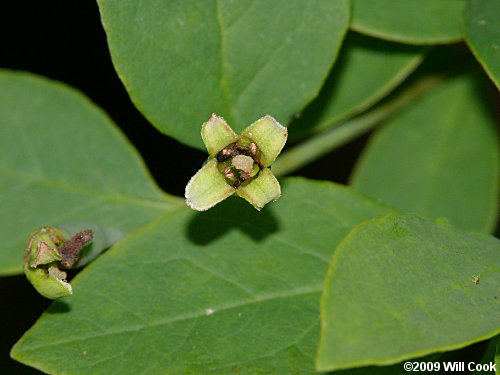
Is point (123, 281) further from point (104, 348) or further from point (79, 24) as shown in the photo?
point (79, 24)

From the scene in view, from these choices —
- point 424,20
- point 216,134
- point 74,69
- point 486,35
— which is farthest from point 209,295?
point 74,69

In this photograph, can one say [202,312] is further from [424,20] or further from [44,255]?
[424,20]

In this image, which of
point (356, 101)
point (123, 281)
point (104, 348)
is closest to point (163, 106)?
point (123, 281)

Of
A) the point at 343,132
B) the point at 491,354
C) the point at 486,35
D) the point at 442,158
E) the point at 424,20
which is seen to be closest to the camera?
the point at 491,354

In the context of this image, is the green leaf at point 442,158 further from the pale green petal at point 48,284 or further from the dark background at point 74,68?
the pale green petal at point 48,284

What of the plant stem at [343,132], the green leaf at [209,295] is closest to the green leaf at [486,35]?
the green leaf at [209,295]

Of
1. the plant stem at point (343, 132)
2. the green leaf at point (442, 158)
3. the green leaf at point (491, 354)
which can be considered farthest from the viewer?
the green leaf at point (442, 158)
